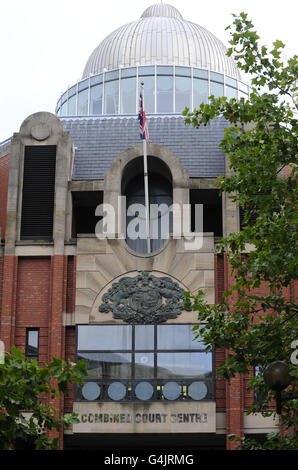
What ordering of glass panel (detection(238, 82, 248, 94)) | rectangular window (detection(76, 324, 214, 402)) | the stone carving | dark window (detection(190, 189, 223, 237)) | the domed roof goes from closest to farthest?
1. rectangular window (detection(76, 324, 214, 402))
2. the stone carving
3. dark window (detection(190, 189, 223, 237))
4. glass panel (detection(238, 82, 248, 94))
5. the domed roof

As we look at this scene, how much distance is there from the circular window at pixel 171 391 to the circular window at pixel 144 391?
0.56 meters

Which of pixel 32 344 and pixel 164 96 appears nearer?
pixel 32 344

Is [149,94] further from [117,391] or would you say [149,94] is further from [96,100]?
[117,391]

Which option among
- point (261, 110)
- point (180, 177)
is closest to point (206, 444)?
point (180, 177)

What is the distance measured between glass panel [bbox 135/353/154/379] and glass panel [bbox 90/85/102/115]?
25.2 metres

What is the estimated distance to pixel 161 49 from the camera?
57500mm

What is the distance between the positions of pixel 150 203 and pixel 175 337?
662cm

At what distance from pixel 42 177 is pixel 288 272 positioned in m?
16.6

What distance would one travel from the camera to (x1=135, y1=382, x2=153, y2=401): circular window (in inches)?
1261

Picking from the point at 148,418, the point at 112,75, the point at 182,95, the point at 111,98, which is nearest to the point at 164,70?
the point at 182,95

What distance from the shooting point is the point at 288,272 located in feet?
69.5

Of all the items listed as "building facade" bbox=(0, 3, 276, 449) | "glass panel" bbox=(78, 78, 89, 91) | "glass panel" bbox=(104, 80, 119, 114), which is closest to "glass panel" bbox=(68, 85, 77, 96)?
"glass panel" bbox=(78, 78, 89, 91)

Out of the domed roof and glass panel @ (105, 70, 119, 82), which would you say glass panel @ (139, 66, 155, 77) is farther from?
the domed roof
